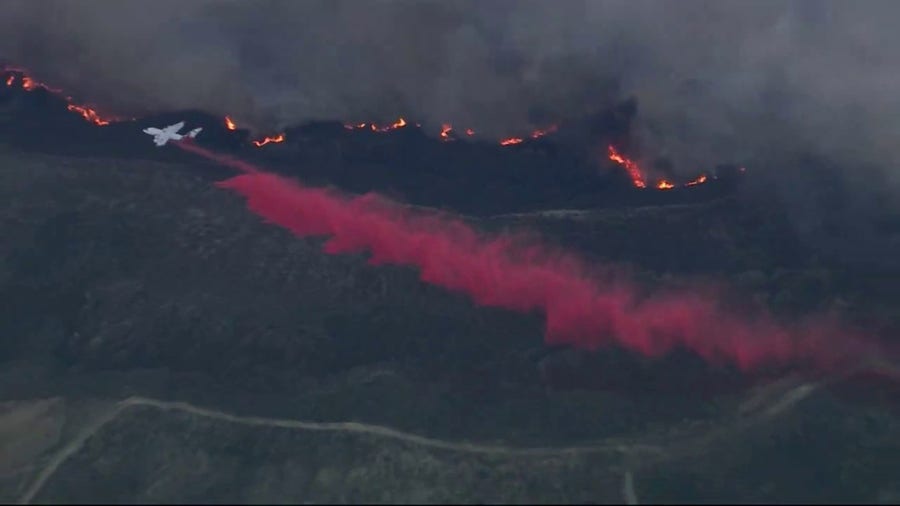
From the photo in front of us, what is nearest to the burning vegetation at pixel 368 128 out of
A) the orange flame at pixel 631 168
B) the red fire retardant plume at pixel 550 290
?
the orange flame at pixel 631 168

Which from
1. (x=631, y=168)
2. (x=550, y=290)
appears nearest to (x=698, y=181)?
(x=631, y=168)

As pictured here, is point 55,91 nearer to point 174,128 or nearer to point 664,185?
point 174,128

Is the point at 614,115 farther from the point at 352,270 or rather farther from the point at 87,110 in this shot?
the point at 87,110

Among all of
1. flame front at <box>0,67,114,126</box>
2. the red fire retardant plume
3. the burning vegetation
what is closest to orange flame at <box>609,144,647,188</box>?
the burning vegetation

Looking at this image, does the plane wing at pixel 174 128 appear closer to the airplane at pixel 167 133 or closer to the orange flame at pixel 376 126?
the airplane at pixel 167 133

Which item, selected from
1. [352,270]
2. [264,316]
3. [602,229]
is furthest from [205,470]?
[602,229]

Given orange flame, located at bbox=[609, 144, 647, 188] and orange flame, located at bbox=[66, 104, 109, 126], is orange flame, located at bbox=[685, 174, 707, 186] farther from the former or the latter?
orange flame, located at bbox=[66, 104, 109, 126]
